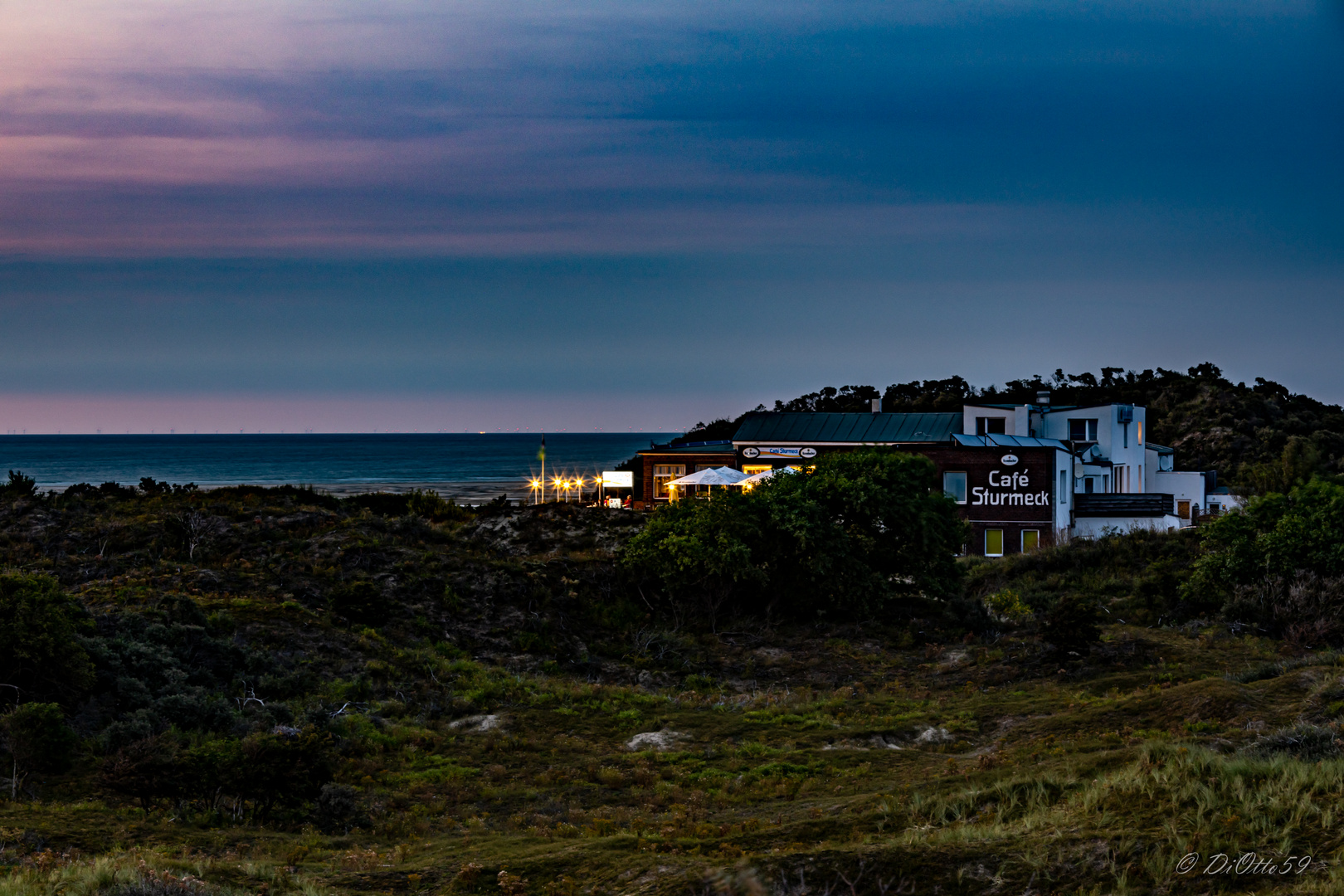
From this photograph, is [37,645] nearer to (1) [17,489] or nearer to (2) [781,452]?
(1) [17,489]

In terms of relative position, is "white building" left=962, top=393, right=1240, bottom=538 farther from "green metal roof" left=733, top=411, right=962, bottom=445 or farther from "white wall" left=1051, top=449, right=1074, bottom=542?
"green metal roof" left=733, top=411, right=962, bottom=445

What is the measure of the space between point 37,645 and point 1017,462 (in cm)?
4475

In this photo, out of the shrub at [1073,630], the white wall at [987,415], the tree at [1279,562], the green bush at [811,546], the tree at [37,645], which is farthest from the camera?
the white wall at [987,415]

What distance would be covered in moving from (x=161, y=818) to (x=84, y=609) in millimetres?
10198

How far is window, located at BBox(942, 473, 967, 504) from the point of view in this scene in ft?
178

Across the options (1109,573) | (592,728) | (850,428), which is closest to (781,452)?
(850,428)

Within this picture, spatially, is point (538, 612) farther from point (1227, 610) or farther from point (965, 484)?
point (965, 484)

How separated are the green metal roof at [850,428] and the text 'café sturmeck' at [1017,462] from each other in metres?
0.08

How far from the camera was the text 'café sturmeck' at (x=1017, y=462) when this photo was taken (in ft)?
174

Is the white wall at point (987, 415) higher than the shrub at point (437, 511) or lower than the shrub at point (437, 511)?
higher

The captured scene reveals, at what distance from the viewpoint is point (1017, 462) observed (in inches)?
2079

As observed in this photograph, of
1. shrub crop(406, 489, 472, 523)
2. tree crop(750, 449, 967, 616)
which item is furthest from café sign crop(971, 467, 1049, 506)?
shrub crop(406, 489, 472, 523)

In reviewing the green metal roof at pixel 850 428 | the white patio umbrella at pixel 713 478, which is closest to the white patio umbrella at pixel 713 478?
the white patio umbrella at pixel 713 478

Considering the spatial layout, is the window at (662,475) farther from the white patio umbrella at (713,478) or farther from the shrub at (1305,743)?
the shrub at (1305,743)
